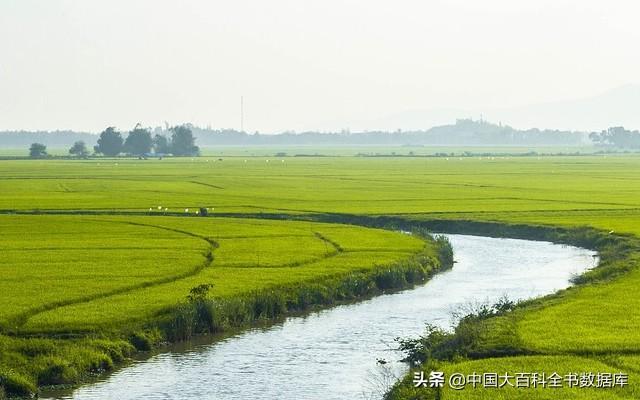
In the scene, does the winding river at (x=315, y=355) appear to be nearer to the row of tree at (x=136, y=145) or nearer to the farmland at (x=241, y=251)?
the farmland at (x=241, y=251)

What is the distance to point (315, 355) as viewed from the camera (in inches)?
963

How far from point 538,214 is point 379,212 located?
8338mm

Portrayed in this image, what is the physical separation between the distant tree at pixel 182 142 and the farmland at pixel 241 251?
9328 centimetres

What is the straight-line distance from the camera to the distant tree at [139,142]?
180 meters

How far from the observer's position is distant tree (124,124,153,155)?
180 metres

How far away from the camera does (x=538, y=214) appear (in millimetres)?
56094

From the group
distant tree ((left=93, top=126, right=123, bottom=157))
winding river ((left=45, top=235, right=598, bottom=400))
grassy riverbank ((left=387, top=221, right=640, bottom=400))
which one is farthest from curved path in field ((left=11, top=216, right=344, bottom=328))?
distant tree ((left=93, top=126, right=123, bottom=157))

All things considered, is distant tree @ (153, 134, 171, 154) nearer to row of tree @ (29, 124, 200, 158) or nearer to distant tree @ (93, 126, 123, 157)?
row of tree @ (29, 124, 200, 158)

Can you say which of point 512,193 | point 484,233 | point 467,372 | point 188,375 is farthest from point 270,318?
point 512,193

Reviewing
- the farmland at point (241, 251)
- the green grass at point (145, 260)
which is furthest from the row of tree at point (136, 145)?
the green grass at point (145, 260)

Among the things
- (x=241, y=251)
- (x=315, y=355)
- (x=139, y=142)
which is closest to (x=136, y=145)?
(x=139, y=142)

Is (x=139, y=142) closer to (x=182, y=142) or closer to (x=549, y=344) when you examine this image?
(x=182, y=142)

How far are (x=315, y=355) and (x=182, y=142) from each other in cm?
16200

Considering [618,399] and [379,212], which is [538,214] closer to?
[379,212]
